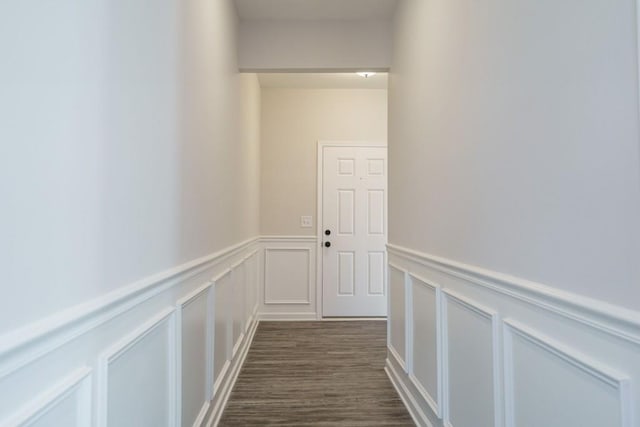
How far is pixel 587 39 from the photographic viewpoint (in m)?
0.87

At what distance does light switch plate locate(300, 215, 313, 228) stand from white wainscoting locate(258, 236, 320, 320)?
0.45ft

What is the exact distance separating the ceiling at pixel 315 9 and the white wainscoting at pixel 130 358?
171 centimetres

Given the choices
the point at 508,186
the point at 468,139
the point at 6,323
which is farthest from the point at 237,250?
the point at 6,323

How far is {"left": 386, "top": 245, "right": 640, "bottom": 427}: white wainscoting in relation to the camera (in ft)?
2.63

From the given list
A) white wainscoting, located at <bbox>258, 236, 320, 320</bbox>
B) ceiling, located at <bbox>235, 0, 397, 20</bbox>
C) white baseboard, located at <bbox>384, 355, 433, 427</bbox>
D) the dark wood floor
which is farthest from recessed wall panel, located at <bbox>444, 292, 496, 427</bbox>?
white wainscoting, located at <bbox>258, 236, 320, 320</bbox>

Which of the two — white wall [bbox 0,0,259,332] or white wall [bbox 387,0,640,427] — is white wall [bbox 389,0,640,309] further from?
white wall [bbox 0,0,259,332]

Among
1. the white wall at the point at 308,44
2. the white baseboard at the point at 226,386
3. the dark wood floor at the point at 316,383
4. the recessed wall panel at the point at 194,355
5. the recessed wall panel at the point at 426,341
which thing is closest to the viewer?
the recessed wall panel at the point at 194,355

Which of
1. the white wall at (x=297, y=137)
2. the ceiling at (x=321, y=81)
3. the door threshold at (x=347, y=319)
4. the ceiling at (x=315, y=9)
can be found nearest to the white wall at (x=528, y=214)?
the ceiling at (x=315, y=9)

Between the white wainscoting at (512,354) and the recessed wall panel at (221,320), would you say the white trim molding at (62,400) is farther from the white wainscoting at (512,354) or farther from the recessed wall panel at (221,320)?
the recessed wall panel at (221,320)

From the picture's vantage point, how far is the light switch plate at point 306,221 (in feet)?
14.3

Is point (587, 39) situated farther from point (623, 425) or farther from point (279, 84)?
point (279, 84)

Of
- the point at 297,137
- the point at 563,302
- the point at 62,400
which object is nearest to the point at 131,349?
the point at 62,400

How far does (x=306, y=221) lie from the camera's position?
4.38 meters

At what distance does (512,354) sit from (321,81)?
3.51m
